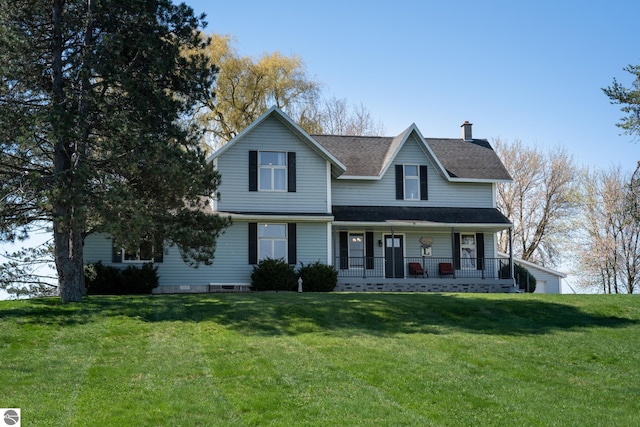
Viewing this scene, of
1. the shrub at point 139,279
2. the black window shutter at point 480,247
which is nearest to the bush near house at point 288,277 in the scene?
the shrub at point 139,279

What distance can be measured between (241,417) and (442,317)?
9247 mm

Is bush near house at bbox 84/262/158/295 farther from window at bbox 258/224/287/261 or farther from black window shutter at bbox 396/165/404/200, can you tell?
black window shutter at bbox 396/165/404/200

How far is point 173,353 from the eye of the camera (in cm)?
1295

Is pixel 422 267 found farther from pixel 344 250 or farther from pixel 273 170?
pixel 273 170

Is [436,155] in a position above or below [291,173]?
above

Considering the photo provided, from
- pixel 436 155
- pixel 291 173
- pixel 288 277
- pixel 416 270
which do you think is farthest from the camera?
pixel 436 155

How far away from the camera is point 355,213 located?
2811 cm

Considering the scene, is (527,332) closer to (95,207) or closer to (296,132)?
(95,207)

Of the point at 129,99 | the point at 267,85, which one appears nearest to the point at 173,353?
the point at 129,99

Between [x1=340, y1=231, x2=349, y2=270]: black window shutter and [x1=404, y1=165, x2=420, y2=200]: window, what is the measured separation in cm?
324

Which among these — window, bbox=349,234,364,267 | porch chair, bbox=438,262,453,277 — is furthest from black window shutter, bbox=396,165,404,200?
porch chair, bbox=438,262,453,277

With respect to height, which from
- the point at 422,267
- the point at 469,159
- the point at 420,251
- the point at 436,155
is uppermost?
the point at 436,155

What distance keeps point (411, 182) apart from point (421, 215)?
5.76 ft

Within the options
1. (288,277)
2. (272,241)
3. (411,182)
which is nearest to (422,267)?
(411,182)
